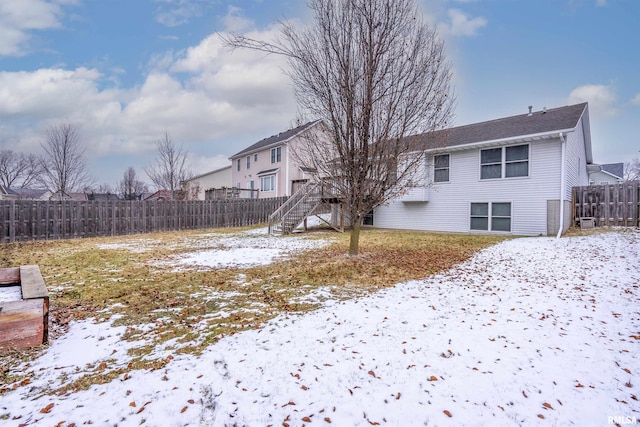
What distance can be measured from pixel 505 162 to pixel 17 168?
6375 cm

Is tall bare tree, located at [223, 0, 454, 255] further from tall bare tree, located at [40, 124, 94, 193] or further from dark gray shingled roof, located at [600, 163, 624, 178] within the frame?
dark gray shingled roof, located at [600, 163, 624, 178]

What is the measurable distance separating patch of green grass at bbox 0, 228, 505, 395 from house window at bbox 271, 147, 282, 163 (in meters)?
17.5

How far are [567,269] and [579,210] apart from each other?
8.79 meters

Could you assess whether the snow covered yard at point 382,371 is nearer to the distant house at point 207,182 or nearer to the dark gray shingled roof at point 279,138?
the dark gray shingled roof at point 279,138

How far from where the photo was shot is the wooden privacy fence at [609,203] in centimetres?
1203

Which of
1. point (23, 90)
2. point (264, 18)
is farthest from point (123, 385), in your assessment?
point (23, 90)

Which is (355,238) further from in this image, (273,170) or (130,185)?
→ (130,185)

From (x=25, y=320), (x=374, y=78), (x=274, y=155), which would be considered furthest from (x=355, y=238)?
(x=274, y=155)

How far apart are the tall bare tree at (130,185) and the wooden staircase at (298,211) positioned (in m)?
54.9

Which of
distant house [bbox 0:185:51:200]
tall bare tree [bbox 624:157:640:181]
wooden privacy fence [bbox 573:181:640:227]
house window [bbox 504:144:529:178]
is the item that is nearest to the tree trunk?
house window [bbox 504:144:529:178]

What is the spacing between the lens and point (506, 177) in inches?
522

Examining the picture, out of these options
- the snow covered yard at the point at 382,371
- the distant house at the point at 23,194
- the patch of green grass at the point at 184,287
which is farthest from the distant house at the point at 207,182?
the snow covered yard at the point at 382,371

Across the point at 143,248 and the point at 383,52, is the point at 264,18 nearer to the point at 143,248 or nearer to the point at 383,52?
the point at 383,52

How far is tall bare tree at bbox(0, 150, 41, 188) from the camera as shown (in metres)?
45.6
